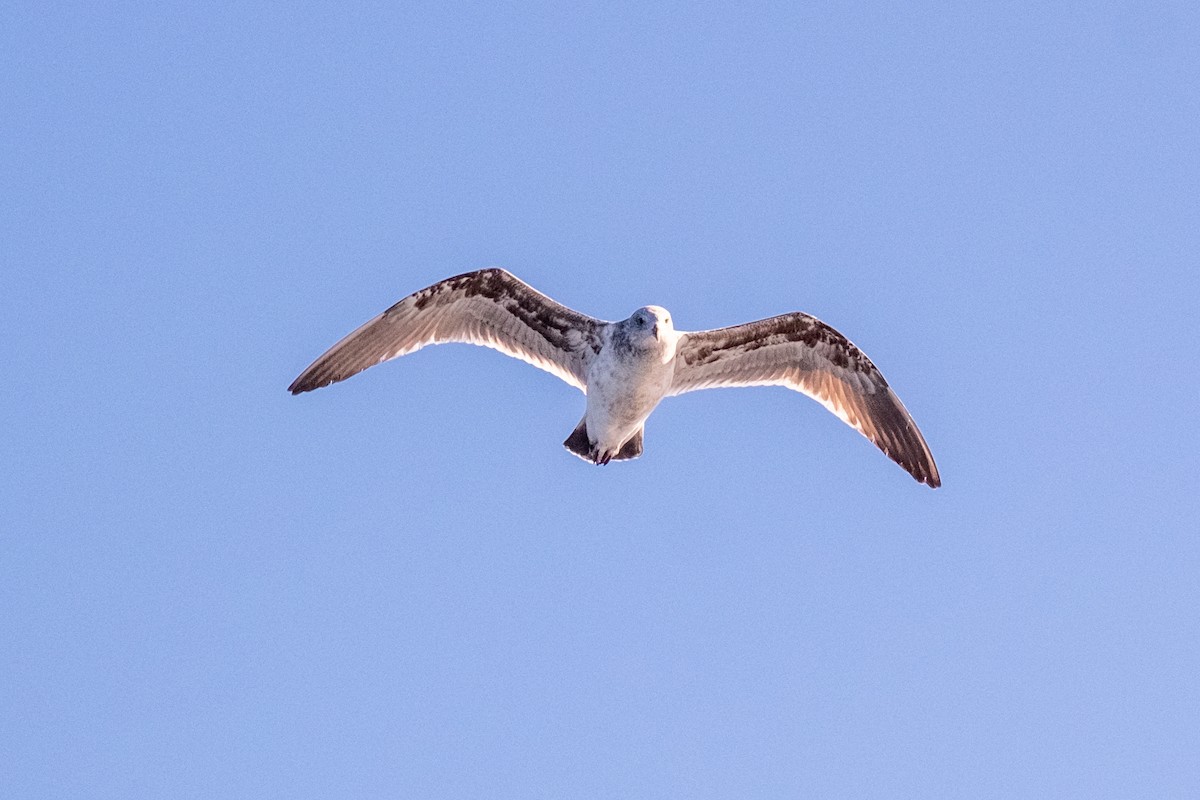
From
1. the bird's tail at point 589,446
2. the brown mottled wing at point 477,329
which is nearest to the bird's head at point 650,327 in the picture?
the brown mottled wing at point 477,329

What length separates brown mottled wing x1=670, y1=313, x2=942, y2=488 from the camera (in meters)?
17.2

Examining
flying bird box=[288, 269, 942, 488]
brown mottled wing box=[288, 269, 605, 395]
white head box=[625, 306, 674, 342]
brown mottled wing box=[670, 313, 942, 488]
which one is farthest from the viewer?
brown mottled wing box=[670, 313, 942, 488]

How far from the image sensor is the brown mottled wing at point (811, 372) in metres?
17.2

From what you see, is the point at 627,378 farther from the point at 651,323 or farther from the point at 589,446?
the point at 589,446

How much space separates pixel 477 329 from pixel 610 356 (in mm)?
1792

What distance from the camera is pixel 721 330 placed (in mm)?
17047

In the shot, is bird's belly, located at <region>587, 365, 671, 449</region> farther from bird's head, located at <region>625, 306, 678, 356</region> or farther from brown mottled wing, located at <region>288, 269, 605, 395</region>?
brown mottled wing, located at <region>288, 269, 605, 395</region>

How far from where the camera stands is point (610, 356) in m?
16.3

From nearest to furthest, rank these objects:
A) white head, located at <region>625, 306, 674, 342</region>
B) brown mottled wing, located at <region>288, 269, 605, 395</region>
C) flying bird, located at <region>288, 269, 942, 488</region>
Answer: white head, located at <region>625, 306, 674, 342</region> < flying bird, located at <region>288, 269, 942, 488</region> < brown mottled wing, located at <region>288, 269, 605, 395</region>

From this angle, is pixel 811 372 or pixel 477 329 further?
pixel 811 372

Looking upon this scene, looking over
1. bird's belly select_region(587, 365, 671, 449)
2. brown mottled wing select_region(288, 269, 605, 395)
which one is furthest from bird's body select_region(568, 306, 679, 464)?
brown mottled wing select_region(288, 269, 605, 395)

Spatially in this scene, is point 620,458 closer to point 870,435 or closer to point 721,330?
point 721,330

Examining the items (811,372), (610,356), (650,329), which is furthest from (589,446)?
(811,372)

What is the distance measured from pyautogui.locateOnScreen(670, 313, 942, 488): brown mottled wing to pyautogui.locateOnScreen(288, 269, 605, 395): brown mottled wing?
1.17 metres
